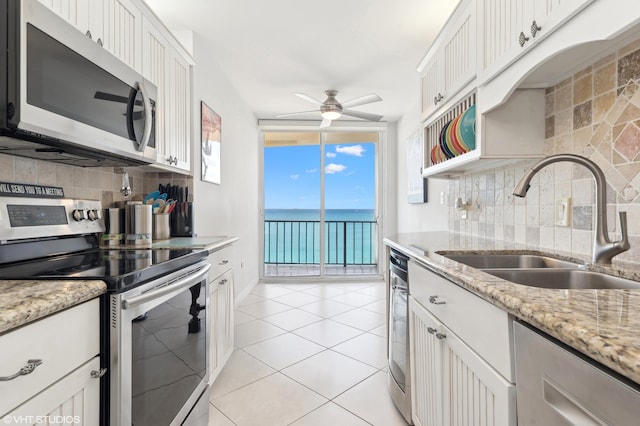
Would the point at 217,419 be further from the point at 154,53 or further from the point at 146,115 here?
the point at 154,53

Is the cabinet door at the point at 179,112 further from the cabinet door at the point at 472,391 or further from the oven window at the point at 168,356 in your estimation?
the cabinet door at the point at 472,391

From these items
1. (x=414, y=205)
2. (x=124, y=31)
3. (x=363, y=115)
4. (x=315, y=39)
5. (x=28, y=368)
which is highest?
(x=315, y=39)

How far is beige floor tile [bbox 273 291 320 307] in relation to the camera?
3791mm

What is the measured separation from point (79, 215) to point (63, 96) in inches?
26.9

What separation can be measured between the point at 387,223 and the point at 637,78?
4.01 meters

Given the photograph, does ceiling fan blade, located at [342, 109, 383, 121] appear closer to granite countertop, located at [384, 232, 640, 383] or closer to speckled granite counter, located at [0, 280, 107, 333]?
granite countertop, located at [384, 232, 640, 383]

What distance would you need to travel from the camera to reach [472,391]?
951mm

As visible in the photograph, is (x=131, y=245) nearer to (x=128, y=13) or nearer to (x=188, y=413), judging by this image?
(x=188, y=413)

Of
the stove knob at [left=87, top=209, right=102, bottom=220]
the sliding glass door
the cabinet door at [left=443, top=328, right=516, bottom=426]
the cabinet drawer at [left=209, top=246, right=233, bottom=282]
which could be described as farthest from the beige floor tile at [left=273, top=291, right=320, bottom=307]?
the cabinet door at [left=443, top=328, right=516, bottom=426]

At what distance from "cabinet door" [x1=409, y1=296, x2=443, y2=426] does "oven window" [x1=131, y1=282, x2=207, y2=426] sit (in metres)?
1.02

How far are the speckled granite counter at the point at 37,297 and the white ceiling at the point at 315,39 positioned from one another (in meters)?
2.02

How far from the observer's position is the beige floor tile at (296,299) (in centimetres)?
379

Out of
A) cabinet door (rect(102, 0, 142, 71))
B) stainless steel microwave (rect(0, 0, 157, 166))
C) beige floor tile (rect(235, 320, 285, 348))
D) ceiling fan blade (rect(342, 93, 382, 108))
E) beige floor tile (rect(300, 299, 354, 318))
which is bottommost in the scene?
beige floor tile (rect(235, 320, 285, 348))

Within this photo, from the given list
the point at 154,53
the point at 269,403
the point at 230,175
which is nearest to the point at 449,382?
the point at 269,403
